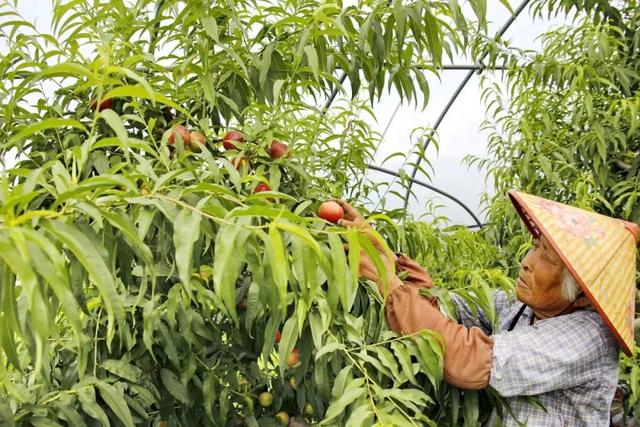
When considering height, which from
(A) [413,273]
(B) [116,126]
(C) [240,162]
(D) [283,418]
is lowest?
(D) [283,418]

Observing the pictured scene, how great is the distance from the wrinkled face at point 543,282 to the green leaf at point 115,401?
897mm

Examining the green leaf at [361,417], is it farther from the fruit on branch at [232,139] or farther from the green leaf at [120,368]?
the fruit on branch at [232,139]

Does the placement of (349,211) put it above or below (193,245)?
below

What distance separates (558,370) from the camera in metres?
1.32

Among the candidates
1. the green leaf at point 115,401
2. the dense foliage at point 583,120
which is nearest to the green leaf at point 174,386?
the green leaf at point 115,401

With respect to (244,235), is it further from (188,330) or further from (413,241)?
(413,241)

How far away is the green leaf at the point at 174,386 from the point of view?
1.10 metres

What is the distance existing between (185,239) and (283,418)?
0.80m

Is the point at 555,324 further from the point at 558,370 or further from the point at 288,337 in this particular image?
the point at 288,337

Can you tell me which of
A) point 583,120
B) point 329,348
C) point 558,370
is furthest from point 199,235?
point 583,120

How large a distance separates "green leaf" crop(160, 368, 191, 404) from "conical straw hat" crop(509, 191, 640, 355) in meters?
0.77

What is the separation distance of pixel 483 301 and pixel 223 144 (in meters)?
0.63

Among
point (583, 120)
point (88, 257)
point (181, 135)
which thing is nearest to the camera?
point (88, 257)

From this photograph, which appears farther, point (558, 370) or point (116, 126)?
point (558, 370)
